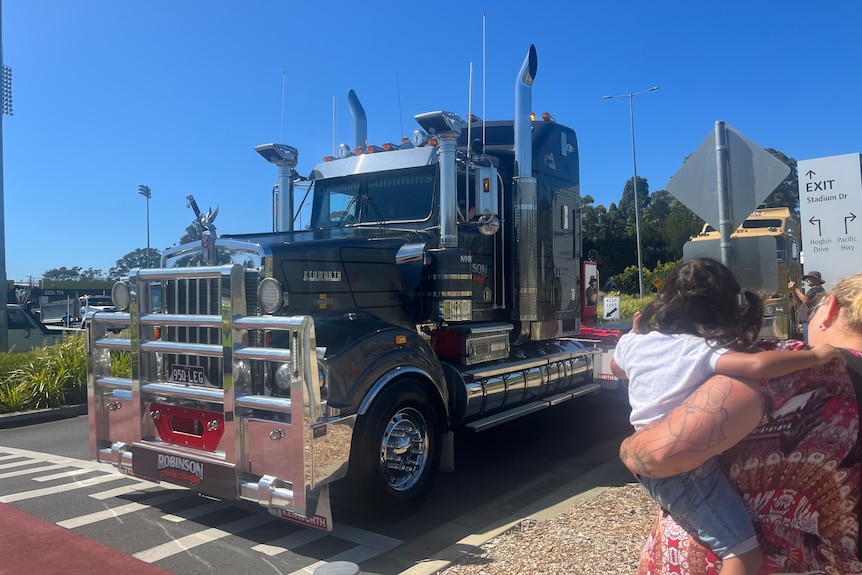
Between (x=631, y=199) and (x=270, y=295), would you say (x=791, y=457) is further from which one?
(x=631, y=199)

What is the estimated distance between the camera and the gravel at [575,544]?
140 inches

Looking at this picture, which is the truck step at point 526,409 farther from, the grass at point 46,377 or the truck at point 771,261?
the grass at point 46,377

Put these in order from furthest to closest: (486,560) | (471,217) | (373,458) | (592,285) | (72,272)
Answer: (72,272), (592,285), (471,217), (373,458), (486,560)

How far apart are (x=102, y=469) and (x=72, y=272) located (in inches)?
4283

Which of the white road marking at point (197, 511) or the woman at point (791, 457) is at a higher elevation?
the woman at point (791, 457)

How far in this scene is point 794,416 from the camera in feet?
6.27

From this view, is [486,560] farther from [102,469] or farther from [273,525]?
[102,469]

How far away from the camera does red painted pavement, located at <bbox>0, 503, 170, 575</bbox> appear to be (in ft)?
12.9

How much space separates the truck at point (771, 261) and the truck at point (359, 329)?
184 cm

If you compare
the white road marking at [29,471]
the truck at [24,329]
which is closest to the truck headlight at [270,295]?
the white road marking at [29,471]

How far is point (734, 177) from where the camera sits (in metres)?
4.58

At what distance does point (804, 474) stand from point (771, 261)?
3.16 metres

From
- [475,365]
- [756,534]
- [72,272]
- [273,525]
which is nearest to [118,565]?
[273,525]

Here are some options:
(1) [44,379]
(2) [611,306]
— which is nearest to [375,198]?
(1) [44,379]
